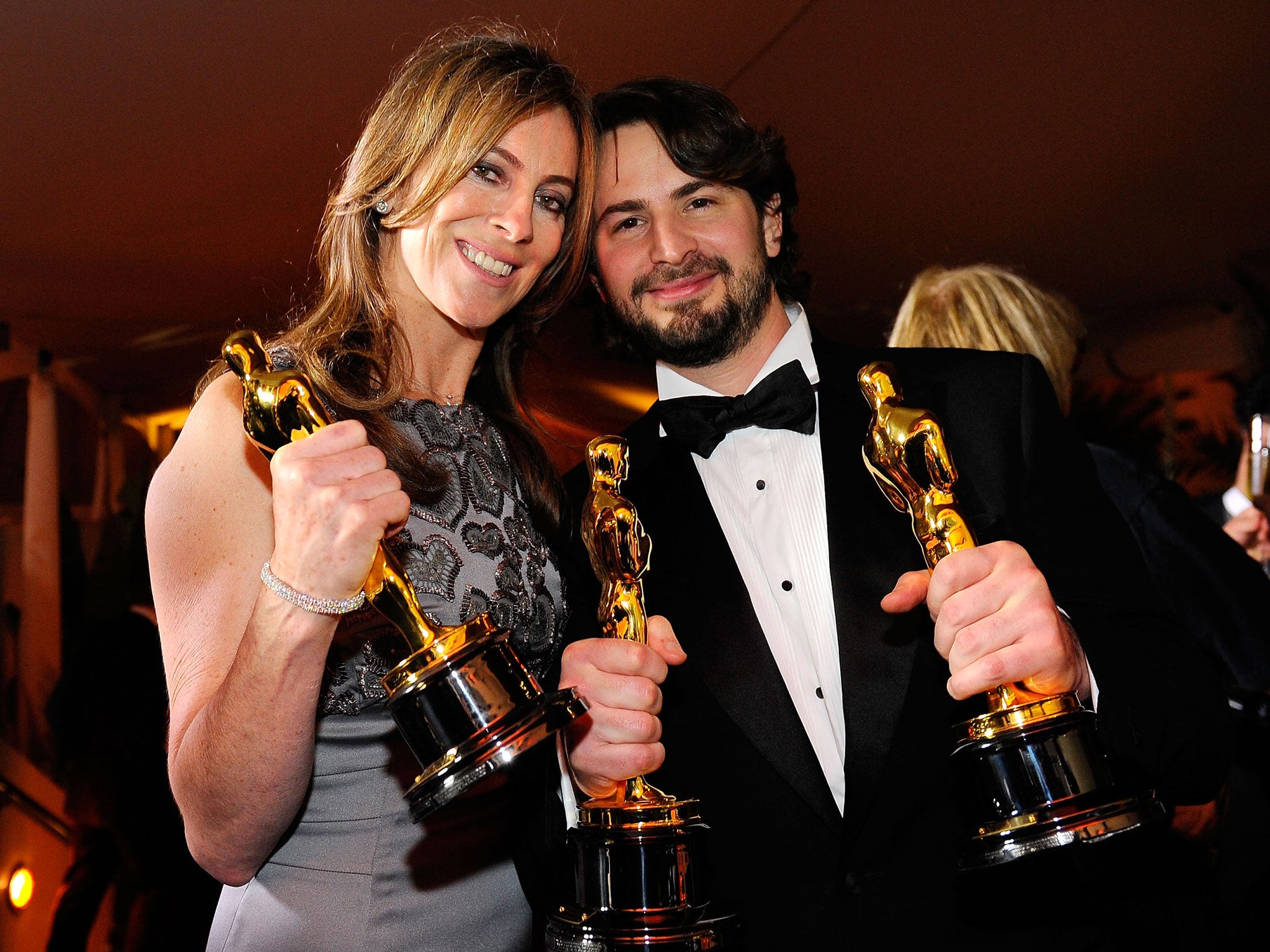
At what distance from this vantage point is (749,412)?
2059mm

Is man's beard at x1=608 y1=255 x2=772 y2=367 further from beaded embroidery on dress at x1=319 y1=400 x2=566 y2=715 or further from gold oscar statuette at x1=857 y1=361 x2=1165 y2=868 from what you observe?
gold oscar statuette at x1=857 y1=361 x2=1165 y2=868

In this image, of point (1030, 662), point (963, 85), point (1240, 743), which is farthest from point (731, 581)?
point (963, 85)

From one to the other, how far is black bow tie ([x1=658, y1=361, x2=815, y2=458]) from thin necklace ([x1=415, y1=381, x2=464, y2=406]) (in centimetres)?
39

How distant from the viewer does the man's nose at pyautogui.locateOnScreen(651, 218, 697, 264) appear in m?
2.22

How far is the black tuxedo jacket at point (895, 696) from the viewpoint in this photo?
1652mm

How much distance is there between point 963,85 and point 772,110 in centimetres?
95

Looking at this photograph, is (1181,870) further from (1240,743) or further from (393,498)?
(1240,743)

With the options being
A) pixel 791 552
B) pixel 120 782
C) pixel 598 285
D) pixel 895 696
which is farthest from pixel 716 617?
pixel 120 782

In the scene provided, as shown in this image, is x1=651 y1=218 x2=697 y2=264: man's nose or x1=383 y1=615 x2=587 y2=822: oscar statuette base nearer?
x1=383 y1=615 x2=587 y2=822: oscar statuette base

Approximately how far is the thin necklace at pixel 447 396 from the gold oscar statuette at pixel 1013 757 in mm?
1021

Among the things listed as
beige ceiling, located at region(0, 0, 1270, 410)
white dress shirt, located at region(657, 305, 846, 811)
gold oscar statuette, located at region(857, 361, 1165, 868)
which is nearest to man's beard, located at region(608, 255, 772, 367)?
white dress shirt, located at region(657, 305, 846, 811)

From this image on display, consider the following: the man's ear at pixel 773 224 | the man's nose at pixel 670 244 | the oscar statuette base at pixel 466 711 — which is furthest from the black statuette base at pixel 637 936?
the man's ear at pixel 773 224

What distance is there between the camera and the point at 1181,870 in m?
1.87

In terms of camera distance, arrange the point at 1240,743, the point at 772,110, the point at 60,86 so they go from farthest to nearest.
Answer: the point at 772,110 < the point at 60,86 < the point at 1240,743
